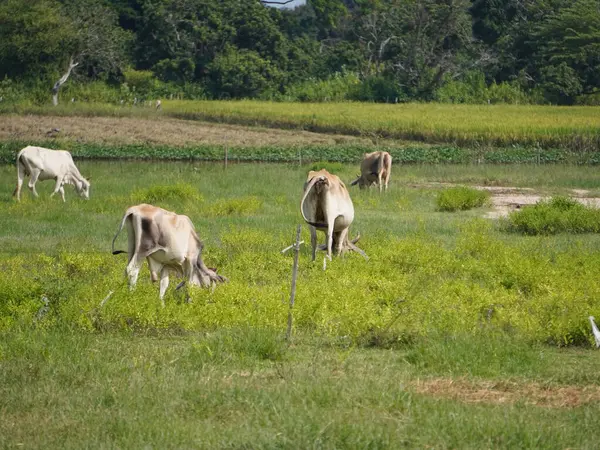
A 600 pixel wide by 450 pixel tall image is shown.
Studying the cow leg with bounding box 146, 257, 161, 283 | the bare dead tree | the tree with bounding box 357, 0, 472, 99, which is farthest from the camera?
the tree with bounding box 357, 0, 472, 99

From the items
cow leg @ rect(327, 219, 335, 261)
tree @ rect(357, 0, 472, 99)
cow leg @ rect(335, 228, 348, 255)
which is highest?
cow leg @ rect(327, 219, 335, 261)

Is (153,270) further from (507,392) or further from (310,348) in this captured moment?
(507,392)

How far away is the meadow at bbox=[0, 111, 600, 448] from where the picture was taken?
23.6 feet

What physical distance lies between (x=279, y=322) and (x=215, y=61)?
49.0 meters

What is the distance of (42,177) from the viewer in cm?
2362

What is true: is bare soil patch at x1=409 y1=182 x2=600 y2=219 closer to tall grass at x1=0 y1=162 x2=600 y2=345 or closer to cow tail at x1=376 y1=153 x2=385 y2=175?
tall grass at x1=0 y1=162 x2=600 y2=345

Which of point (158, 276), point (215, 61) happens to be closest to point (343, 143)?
point (215, 61)

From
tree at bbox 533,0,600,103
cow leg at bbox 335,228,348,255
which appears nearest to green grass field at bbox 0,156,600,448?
cow leg at bbox 335,228,348,255

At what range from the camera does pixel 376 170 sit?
84.2ft

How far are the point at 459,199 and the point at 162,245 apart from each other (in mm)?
11368

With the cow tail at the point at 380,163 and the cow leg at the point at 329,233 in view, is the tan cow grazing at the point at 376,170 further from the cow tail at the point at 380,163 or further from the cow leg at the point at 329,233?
the cow leg at the point at 329,233

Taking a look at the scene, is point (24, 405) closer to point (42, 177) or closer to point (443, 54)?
point (42, 177)

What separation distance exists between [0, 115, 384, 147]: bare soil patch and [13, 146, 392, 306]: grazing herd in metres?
14.0

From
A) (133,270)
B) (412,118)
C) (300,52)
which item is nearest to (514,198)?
(133,270)
